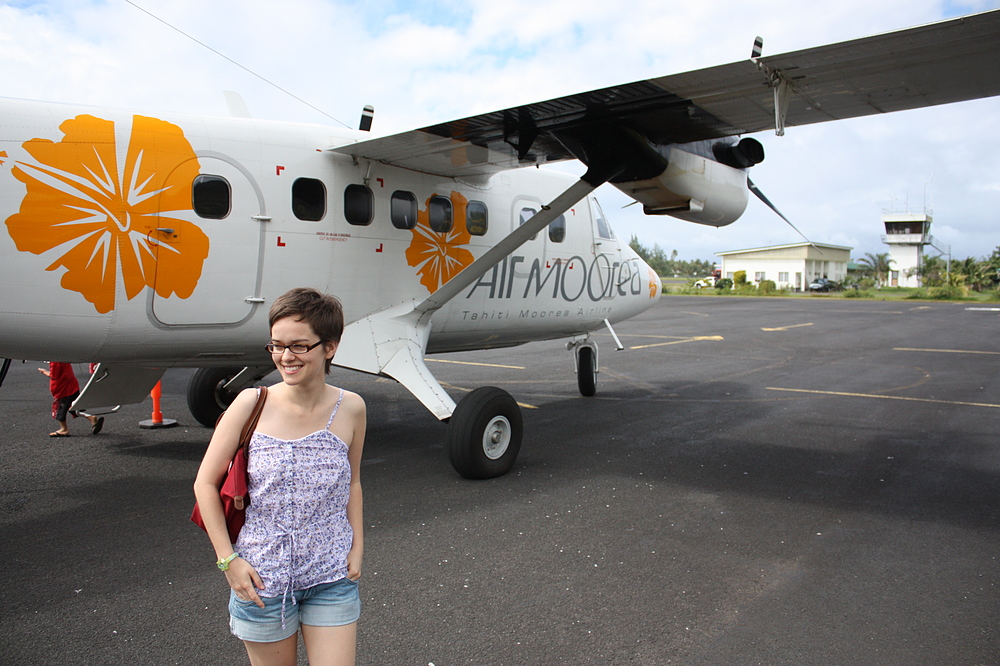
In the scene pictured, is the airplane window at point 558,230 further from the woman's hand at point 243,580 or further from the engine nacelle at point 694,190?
the woman's hand at point 243,580

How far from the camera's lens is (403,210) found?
7.47 m

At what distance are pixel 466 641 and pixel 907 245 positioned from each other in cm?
10118

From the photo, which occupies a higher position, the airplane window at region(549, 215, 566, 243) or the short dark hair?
Result: the airplane window at region(549, 215, 566, 243)

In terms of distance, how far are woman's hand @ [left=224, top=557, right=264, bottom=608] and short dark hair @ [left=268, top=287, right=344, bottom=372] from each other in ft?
2.53

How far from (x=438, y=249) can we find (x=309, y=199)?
1657mm

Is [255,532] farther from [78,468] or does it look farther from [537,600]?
[78,468]

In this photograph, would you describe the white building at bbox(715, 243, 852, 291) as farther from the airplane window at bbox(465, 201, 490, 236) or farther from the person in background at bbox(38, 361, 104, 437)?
the person in background at bbox(38, 361, 104, 437)

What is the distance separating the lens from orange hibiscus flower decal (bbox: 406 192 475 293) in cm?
761

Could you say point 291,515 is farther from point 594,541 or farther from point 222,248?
point 222,248

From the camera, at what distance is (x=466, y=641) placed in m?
3.77

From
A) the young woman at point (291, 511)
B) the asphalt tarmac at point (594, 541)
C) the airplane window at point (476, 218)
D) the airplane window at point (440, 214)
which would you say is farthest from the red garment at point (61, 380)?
the young woman at point (291, 511)

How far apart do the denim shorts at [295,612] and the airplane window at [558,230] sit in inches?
286

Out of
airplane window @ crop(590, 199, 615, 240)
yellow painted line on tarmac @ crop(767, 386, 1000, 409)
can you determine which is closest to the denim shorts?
airplane window @ crop(590, 199, 615, 240)

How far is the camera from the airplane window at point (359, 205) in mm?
6946
